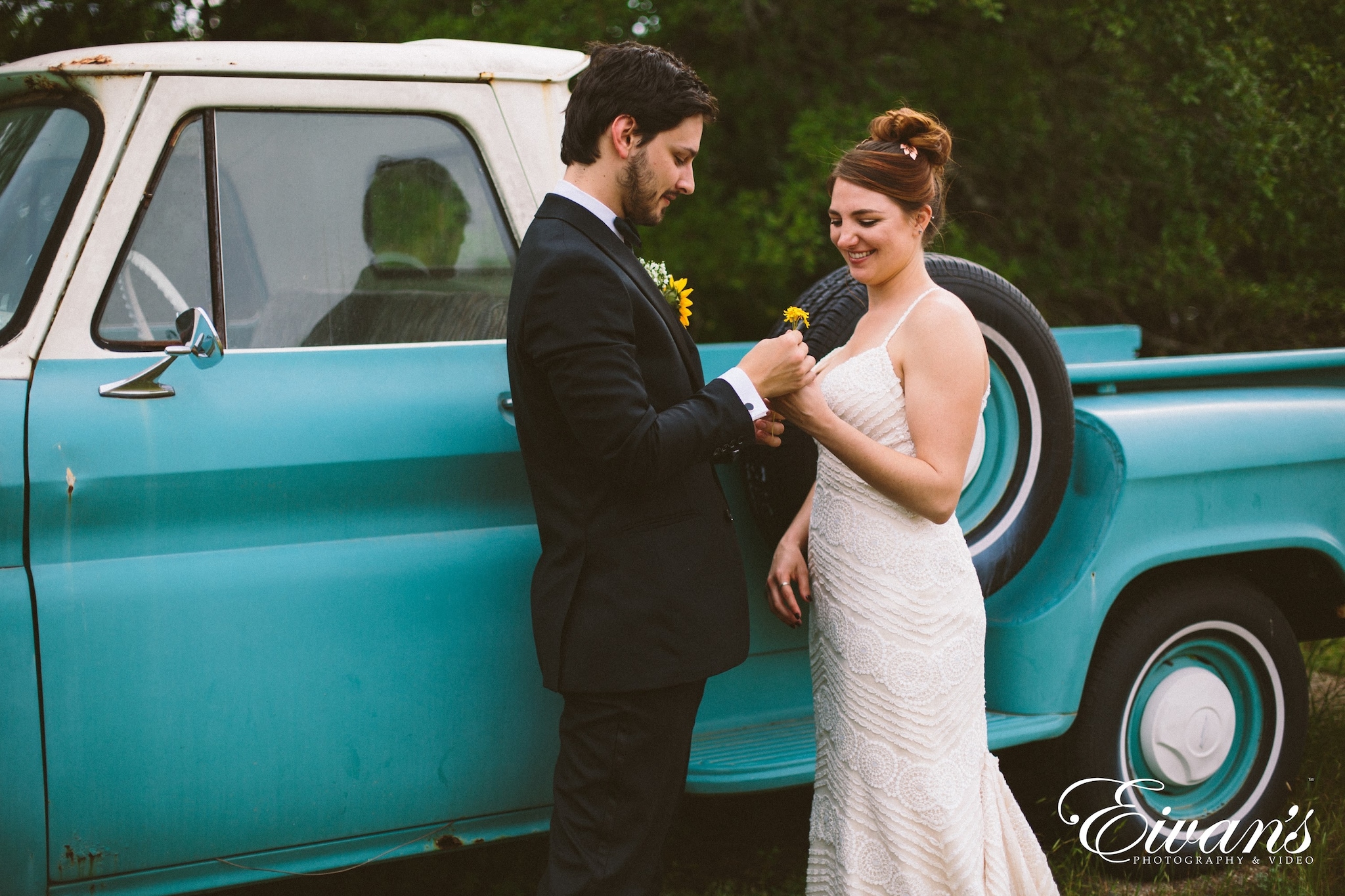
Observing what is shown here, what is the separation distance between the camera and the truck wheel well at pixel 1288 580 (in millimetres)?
3137

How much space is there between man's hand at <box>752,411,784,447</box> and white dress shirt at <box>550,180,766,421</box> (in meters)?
0.15

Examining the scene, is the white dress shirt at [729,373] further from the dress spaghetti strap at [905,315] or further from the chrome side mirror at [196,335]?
the chrome side mirror at [196,335]

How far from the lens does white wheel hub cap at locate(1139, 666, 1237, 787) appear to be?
3.15 metres

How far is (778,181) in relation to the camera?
813 cm

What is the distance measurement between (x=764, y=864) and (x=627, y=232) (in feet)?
6.68

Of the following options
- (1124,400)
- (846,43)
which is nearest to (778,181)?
(846,43)

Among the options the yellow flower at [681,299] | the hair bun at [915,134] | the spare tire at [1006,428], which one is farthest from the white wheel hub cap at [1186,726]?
the yellow flower at [681,299]

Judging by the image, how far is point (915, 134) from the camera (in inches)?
94.2

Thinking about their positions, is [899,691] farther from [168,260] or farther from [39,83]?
[39,83]

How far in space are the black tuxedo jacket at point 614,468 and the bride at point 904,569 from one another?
314 mm

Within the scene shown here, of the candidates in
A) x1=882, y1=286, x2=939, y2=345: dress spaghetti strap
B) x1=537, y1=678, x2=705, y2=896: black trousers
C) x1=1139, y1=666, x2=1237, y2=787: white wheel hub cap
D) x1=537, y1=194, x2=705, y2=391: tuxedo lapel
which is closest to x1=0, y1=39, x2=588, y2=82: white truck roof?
x1=537, y1=194, x2=705, y2=391: tuxedo lapel

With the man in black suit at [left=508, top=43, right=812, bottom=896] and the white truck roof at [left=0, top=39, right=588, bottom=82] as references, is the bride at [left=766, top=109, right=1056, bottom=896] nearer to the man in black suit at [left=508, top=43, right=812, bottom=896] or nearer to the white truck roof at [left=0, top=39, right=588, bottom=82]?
the man in black suit at [left=508, top=43, right=812, bottom=896]

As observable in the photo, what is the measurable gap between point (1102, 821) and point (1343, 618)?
109 centimetres

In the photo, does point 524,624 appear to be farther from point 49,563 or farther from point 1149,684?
point 1149,684
